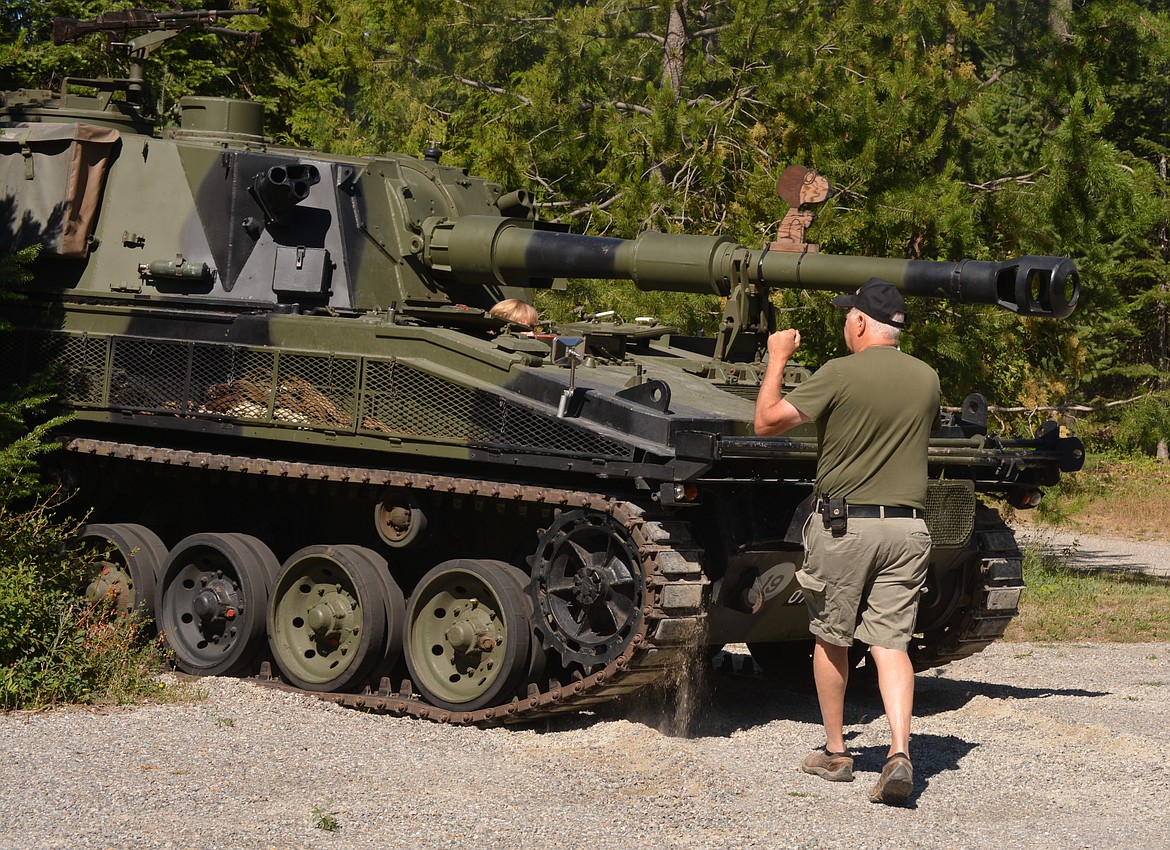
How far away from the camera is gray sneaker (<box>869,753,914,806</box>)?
6945 millimetres

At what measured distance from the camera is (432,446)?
9.12 metres

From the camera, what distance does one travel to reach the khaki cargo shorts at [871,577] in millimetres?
7281

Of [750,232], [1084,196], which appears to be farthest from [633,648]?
[1084,196]

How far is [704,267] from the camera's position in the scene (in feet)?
30.9

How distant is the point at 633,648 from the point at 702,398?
1.57 meters

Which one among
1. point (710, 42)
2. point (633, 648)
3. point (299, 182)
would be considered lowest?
point (633, 648)

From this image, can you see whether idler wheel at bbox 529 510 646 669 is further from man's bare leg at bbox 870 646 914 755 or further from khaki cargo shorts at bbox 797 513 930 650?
man's bare leg at bbox 870 646 914 755

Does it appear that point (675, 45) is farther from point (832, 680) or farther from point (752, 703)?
point (832, 680)

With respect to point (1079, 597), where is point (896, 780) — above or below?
above

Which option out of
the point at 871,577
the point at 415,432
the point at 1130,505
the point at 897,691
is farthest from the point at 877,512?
the point at 1130,505

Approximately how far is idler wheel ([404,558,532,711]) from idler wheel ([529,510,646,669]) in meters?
0.19

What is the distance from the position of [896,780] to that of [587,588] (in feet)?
7.20

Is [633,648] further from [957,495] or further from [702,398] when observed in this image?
[957,495]

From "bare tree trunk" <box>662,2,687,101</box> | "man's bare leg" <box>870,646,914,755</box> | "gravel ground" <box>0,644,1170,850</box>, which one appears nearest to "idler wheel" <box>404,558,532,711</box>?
"gravel ground" <box>0,644,1170,850</box>
